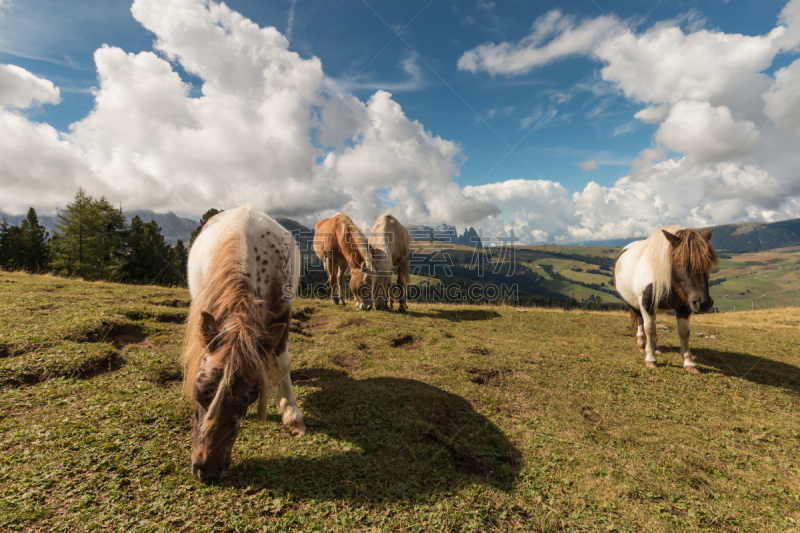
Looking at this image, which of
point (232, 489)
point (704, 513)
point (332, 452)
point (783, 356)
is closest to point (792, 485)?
point (704, 513)

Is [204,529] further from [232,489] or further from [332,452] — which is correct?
[332,452]

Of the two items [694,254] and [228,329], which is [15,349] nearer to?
[228,329]

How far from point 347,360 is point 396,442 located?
10.4 feet

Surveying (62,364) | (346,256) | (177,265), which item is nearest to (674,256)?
(346,256)

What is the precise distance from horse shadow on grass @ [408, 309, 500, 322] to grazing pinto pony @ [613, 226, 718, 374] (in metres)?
6.07

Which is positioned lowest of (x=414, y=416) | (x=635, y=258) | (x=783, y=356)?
(x=783, y=356)

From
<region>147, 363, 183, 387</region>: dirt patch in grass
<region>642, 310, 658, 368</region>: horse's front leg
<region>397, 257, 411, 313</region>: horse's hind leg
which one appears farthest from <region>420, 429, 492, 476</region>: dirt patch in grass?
<region>397, 257, 411, 313</region>: horse's hind leg

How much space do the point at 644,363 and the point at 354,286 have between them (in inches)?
377

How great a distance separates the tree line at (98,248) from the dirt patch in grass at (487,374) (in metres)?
31.2

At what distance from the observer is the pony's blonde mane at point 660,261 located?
7316 millimetres

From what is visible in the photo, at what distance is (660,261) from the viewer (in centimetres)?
744

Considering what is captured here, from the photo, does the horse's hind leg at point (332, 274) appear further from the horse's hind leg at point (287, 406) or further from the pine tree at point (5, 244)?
the pine tree at point (5, 244)

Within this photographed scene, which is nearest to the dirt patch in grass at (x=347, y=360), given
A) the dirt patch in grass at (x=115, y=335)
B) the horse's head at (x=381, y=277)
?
the dirt patch in grass at (x=115, y=335)

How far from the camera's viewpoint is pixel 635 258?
28.1ft
